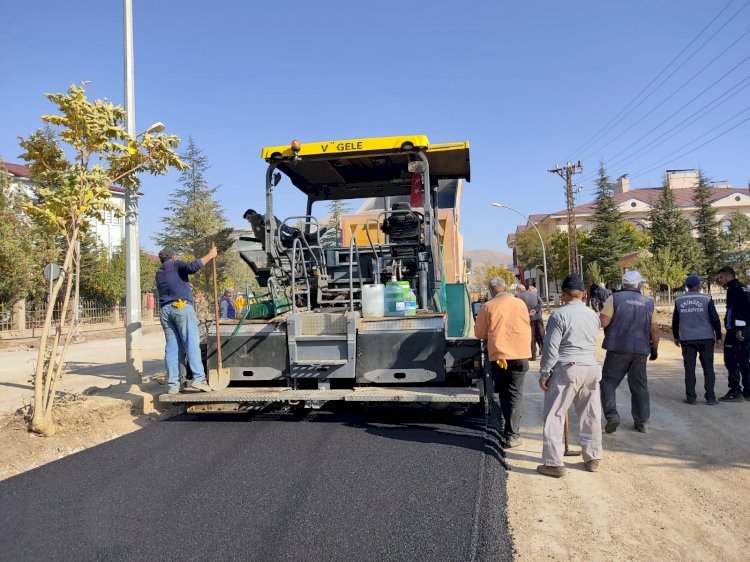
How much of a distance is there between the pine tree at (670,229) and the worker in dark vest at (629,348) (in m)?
41.6

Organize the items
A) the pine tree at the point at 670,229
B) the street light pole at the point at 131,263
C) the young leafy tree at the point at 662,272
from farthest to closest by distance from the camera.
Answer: the pine tree at the point at 670,229 < the young leafy tree at the point at 662,272 < the street light pole at the point at 131,263

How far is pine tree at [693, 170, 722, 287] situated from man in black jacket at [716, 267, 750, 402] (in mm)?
39833

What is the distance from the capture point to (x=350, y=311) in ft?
19.0

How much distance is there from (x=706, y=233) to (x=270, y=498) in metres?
48.3

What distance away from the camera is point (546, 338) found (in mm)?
4559

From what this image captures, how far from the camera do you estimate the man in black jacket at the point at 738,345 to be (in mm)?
7004

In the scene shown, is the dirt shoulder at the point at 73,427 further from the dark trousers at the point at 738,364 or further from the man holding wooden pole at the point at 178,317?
the dark trousers at the point at 738,364

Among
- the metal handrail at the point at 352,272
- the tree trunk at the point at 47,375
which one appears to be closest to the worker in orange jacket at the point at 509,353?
the metal handrail at the point at 352,272

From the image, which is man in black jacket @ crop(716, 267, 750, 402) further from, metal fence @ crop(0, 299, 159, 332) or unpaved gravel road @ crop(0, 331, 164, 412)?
metal fence @ crop(0, 299, 159, 332)

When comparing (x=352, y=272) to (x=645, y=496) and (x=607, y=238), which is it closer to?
(x=645, y=496)

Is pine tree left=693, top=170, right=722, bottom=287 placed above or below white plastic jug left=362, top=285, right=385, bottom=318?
above

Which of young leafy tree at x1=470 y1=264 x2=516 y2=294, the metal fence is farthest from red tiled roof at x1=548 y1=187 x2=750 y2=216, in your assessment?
the metal fence

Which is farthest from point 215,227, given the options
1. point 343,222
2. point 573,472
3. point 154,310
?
point 573,472

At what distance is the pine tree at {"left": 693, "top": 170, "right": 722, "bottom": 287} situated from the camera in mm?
42844
